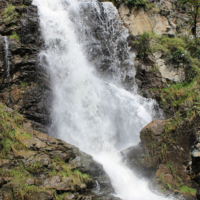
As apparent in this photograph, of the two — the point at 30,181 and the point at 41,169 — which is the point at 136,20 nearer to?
the point at 41,169

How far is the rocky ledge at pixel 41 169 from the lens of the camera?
4742mm

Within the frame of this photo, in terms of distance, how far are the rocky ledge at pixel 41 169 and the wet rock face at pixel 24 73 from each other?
54.4 inches

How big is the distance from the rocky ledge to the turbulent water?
1263 millimetres

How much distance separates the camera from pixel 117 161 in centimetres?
860

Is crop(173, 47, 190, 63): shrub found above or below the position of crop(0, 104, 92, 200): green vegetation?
above

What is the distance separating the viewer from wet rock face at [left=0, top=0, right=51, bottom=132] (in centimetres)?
891

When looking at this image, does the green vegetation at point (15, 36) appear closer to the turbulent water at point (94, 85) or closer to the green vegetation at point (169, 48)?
the turbulent water at point (94, 85)

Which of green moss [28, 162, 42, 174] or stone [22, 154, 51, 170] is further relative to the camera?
stone [22, 154, 51, 170]

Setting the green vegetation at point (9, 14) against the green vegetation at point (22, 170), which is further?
the green vegetation at point (9, 14)

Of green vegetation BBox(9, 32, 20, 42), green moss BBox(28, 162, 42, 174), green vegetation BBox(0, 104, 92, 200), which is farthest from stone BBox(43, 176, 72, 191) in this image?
green vegetation BBox(9, 32, 20, 42)

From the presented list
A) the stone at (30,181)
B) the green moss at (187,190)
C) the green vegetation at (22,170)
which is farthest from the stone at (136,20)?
the stone at (30,181)

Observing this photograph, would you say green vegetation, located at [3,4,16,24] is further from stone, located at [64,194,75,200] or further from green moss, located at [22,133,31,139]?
stone, located at [64,194,75,200]

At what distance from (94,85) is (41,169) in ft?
23.1

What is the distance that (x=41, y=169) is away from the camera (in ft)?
18.0
